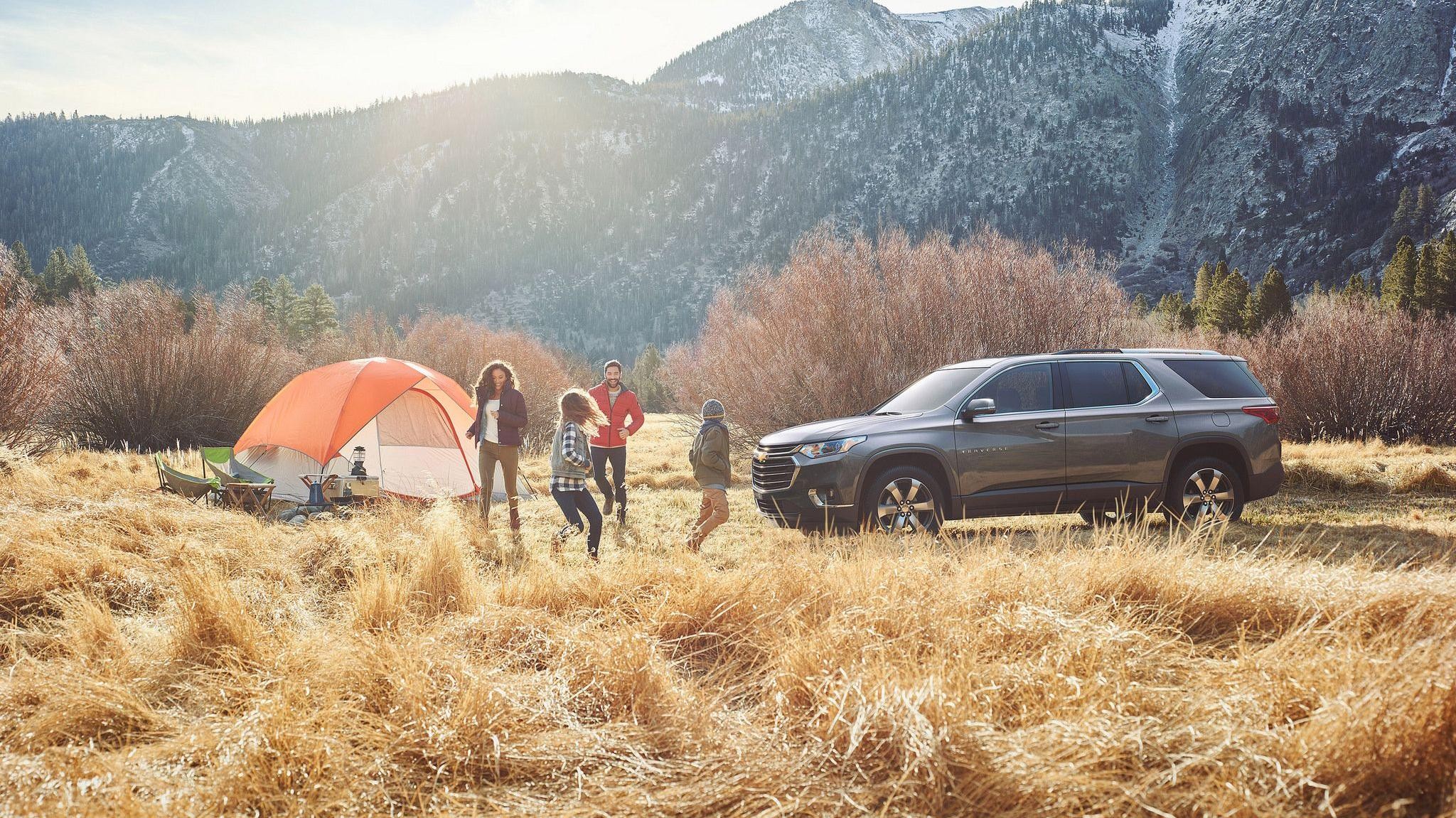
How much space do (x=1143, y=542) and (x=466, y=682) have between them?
13.9ft

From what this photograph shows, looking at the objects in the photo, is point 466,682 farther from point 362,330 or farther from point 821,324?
point 362,330

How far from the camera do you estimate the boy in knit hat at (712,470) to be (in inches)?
276

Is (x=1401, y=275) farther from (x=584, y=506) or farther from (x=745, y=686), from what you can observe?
(x=745, y=686)

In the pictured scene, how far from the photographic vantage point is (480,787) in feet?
9.16

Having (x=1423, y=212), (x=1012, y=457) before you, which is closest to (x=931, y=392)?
(x=1012, y=457)

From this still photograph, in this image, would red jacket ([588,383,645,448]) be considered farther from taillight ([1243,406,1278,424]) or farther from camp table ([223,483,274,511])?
taillight ([1243,406,1278,424])

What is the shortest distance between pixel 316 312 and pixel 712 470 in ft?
219

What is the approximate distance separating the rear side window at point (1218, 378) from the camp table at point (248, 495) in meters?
10.4

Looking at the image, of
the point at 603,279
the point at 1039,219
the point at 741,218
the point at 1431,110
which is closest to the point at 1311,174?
the point at 1431,110

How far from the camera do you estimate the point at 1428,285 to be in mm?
47062

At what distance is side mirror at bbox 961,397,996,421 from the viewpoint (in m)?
7.45

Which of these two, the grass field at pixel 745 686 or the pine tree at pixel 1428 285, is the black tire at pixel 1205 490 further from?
the pine tree at pixel 1428 285

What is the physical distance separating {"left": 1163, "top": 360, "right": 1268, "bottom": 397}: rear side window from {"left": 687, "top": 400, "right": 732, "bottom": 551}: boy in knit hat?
15.5ft

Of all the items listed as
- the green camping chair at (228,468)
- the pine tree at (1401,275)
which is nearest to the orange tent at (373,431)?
the green camping chair at (228,468)
